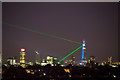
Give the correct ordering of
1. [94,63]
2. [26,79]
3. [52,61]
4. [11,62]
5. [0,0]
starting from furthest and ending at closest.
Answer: [52,61] < [94,63] < [11,62] < [26,79] < [0,0]

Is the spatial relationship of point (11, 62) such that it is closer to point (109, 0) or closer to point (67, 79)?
point (67, 79)

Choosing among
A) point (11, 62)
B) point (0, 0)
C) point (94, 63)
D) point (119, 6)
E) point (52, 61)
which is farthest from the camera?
point (52, 61)

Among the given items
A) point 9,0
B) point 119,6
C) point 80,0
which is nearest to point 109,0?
point 80,0

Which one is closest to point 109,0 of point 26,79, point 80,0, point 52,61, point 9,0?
point 80,0

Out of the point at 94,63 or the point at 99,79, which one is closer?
the point at 99,79

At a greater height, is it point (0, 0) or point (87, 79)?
point (0, 0)

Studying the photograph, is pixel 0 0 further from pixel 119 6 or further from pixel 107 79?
pixel 107 79

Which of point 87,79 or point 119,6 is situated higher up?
point 119,6

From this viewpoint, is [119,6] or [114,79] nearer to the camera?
[119,6]

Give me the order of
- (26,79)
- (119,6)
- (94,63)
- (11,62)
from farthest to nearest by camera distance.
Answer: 1. (94,63)
2. (11,62)
3. (26,79)
4. (119,6)
